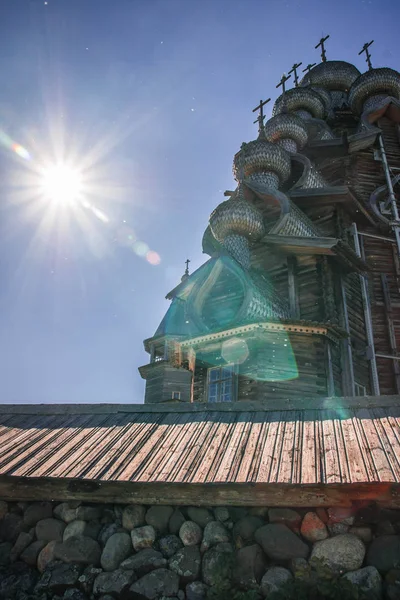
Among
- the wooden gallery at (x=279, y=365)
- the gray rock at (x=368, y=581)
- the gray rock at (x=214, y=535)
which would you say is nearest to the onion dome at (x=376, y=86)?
the wooden gallery at (x=279, y=365)

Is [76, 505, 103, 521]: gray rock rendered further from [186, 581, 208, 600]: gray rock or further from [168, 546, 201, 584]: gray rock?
[186, 581, 208, 600]: gray rock

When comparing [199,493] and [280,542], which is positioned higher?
[199,493]

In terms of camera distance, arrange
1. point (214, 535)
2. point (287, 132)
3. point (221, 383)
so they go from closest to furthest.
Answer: point (214, 535) → point (221, 383) → point (287, 132)

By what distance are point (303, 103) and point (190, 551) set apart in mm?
18516

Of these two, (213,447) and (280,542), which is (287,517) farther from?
(213,447)

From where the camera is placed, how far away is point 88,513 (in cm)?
400

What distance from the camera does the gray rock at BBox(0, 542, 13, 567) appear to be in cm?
386

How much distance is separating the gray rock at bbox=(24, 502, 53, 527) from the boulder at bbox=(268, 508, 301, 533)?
1957mm

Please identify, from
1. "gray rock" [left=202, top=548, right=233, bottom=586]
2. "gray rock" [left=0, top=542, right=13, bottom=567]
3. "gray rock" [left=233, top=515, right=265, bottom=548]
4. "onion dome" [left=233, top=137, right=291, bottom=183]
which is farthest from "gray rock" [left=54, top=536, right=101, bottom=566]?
"onion dome" [left=233, top=137, right=291, bottom=183]

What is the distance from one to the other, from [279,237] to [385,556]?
900cm

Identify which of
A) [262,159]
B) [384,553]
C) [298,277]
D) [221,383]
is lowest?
[384,553]

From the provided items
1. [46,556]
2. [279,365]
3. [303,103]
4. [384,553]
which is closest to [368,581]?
[384,553]

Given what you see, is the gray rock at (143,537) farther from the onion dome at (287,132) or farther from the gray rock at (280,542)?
the onion dome at (287,132)

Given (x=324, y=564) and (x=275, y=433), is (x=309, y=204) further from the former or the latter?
(x=324, y=564)
